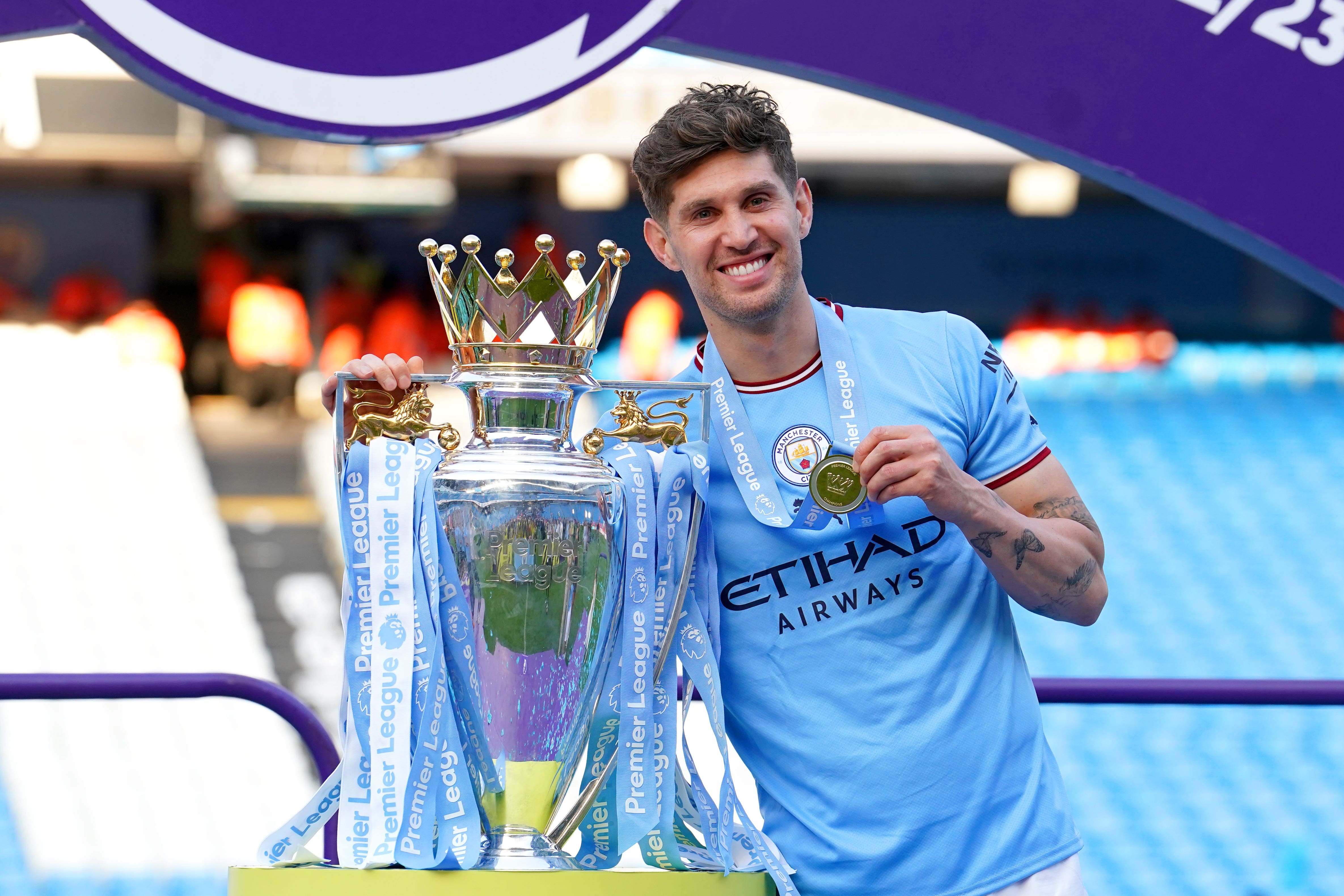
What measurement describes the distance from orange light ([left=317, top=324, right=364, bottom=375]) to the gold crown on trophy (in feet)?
29.1

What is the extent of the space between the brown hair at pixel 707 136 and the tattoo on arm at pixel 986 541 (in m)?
0.35

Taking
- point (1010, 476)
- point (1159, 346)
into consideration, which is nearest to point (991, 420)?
point (1010, 476)

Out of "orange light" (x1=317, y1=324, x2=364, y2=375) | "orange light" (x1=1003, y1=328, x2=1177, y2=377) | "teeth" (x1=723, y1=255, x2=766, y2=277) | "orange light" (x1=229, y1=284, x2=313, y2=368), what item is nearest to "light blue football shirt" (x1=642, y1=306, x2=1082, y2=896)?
"teeth" (x1=723, y1=255, x2=766, y2=277)

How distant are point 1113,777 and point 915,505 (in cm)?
642

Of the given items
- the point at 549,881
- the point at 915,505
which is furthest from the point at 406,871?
the point at 915,505

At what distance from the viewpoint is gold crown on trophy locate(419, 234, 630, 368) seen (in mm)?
1206

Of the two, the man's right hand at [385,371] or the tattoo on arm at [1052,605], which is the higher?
the man's right hand at [385,371]

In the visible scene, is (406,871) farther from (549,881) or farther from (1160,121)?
(1160,121)

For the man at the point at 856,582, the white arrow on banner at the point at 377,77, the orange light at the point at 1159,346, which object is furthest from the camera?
the orange light at the point at 1159,346

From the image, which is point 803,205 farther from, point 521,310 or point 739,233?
point 521,310

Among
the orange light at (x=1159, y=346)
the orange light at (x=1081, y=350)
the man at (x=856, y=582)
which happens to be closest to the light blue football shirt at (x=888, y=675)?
the man at (x=856, y=582)

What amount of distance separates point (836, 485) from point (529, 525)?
10.2 inches

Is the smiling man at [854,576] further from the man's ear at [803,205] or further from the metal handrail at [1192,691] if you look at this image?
the metal handrail at [1192,691]

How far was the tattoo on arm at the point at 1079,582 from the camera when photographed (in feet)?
4.35
